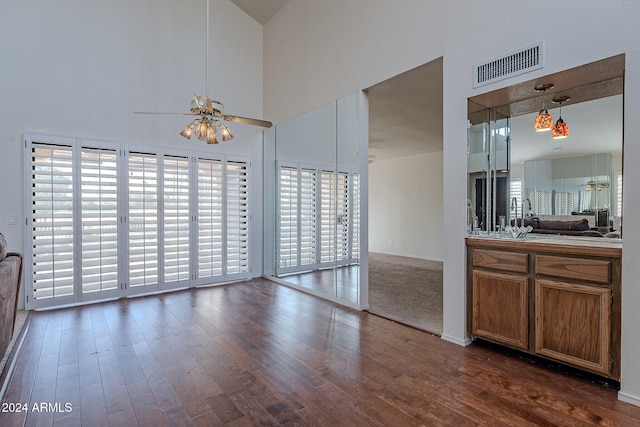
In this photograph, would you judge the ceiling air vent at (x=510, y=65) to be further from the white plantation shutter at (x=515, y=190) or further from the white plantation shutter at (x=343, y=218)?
the white plantation shutter at (x=343, y=218)

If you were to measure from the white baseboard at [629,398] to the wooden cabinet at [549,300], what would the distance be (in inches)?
4.4

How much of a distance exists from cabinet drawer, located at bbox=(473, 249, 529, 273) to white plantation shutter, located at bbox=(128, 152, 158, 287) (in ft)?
14.0

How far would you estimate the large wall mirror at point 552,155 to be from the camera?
2504 millimetres

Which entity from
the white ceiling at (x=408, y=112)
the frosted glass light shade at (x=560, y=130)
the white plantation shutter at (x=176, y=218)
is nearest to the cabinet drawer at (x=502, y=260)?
the frosted glass light shade at (x=560, y=130)

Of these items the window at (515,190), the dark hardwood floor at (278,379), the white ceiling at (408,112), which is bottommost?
the dark hardwood floor at (278,379)

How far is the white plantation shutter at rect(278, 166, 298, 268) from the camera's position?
212 inches

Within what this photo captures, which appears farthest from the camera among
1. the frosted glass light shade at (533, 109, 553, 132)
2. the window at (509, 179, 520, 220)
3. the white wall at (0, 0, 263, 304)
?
the white wall at (0, 0, 263, 304)

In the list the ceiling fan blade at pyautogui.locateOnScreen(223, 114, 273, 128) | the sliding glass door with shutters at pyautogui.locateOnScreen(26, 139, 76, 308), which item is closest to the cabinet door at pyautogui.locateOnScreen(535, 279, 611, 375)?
the ceiling fan blade at pyautogui.locateOnScreen(223, 114, 273, 128)

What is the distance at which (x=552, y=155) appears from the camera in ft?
9.97

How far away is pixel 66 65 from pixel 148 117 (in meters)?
1.08

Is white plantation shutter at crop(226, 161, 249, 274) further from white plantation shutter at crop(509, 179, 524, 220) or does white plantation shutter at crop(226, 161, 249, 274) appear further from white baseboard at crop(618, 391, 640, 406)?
white baseboard at crop(618, 391, 640, 406)

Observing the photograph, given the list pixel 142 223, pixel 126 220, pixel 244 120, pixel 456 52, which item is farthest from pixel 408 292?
pixel 126 220

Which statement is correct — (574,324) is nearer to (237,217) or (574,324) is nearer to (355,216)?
(355,216)

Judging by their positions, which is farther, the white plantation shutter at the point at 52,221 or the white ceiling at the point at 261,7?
the white ceiling at the point at 261,7
